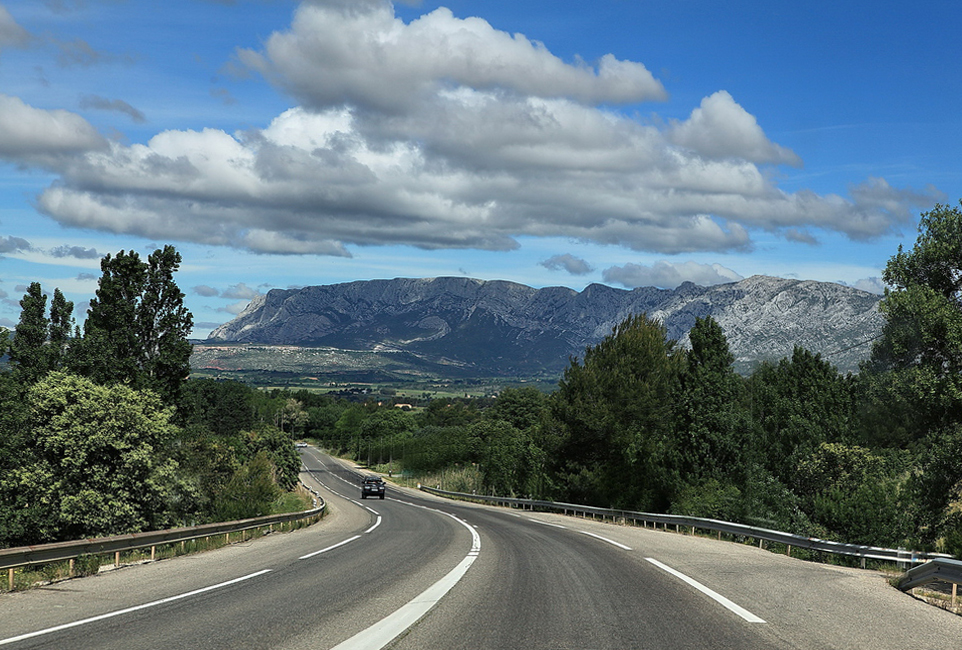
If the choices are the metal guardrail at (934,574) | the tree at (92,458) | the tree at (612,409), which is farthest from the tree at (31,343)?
the metal guardrail at (934,574)

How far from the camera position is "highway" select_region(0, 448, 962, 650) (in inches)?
322

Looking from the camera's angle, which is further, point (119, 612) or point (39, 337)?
point (39, 337)

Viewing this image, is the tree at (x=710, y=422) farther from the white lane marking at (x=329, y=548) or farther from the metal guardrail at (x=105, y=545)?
the metal guardrail at (x=105, y=545)

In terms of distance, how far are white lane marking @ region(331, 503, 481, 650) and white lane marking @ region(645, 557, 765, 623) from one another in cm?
375

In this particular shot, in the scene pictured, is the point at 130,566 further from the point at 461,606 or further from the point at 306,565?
the point at 461,606

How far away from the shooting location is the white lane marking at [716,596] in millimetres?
9391

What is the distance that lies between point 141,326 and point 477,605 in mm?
46639

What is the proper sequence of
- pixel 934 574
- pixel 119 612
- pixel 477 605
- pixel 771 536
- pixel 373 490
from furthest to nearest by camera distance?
pixel 373 490, pixel 771 536, pixel 934 574, pixel 477 605, pixel 119 612

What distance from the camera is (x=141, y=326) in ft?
168

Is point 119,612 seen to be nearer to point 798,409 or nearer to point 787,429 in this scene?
point 787,429

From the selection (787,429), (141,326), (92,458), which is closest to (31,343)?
(141,326)

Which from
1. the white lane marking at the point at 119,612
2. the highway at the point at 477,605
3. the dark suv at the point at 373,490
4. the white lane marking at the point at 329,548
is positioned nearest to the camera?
the highway at the point at 477,605

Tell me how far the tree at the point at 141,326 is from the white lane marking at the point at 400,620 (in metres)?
41.8

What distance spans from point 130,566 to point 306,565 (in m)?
3.96
